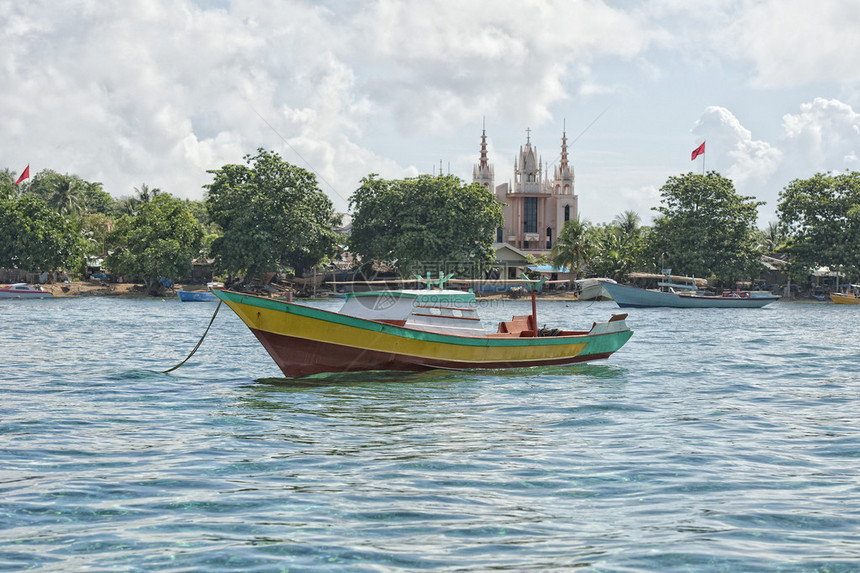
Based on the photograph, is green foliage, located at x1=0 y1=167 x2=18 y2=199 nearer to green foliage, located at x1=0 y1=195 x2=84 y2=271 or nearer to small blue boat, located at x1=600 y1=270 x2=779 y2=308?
green foliage, located at x1=0 y1=195 x2=84 y2=271

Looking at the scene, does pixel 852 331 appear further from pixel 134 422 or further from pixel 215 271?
pixel 215 271

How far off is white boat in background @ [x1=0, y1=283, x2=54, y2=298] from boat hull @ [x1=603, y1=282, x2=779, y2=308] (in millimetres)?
46251

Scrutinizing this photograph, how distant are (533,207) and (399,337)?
273 ft

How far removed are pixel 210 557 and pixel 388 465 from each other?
3.68m

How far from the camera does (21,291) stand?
211 ft

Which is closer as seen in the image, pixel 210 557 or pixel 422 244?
pixel 210 557

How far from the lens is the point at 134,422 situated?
45.8ft

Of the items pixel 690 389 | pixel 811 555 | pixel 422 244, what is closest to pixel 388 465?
pixel 811 555

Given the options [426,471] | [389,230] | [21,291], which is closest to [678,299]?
[389,230]

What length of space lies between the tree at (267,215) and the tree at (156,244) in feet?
8.50

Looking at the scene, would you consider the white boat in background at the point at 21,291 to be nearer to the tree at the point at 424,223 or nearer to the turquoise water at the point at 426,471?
the tree at the point at 424,223

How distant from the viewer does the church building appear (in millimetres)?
99750

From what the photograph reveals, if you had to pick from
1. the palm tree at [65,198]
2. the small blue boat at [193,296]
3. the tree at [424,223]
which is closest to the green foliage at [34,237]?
the small blue boat at [193,296]

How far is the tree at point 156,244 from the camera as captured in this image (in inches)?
2635
